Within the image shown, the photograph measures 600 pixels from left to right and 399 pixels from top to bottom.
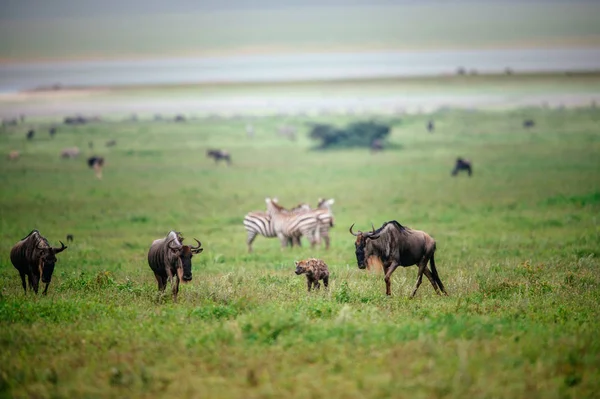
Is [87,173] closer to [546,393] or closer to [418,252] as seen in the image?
[418,252]

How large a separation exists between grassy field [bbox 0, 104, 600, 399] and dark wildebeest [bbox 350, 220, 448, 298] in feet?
1.80

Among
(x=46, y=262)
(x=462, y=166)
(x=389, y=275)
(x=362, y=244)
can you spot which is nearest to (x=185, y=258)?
(x=46, y=262)

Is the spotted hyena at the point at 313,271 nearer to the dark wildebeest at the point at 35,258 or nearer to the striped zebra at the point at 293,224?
the dark wildebeest at the point at 35,258

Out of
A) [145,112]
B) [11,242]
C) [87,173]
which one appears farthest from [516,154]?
[145,112]

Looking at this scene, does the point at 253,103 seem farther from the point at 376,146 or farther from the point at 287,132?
the point at 376,146

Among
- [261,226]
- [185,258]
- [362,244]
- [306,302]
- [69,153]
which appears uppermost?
[69,153]

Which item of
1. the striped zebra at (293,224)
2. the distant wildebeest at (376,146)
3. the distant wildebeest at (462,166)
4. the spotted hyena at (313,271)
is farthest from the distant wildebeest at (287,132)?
the spotted hyena at (313,271)

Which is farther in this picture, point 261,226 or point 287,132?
point 287,132

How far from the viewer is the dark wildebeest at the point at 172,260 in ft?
47.5

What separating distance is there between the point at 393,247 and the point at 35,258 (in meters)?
6.36

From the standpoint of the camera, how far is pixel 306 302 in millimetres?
14008

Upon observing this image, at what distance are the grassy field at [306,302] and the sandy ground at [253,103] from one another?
9330 centimetres

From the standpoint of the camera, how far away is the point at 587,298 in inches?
572

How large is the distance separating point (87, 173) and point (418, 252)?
34.0 m
